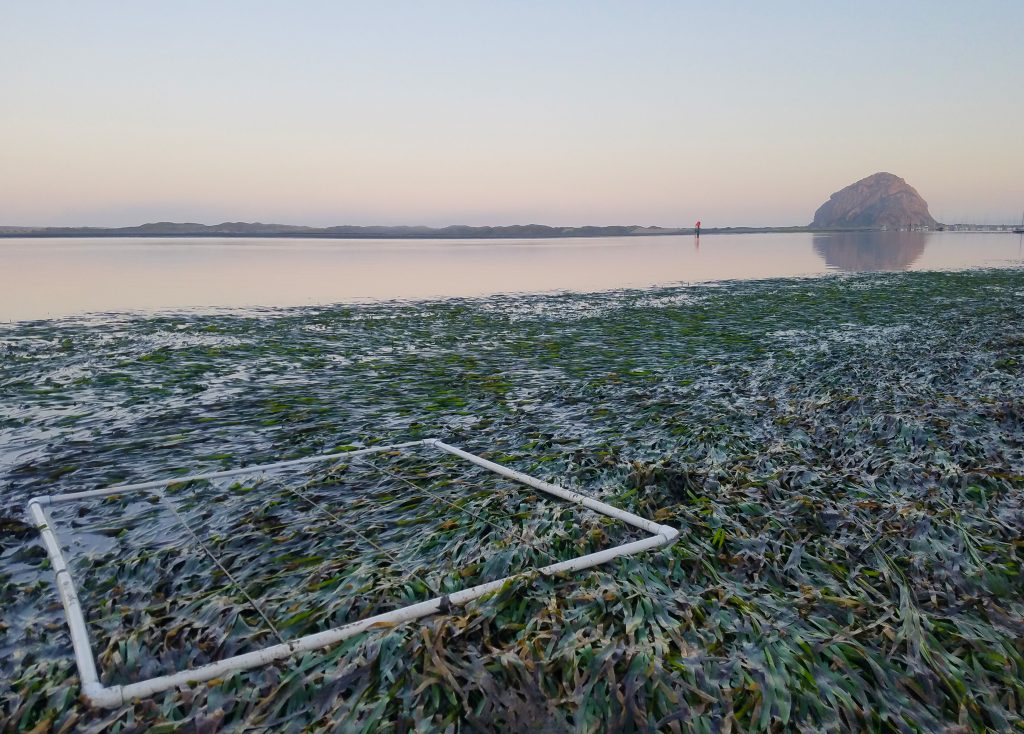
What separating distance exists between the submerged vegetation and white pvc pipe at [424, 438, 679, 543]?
0.10 meters

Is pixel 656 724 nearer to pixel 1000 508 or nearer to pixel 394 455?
pixel 1000 508

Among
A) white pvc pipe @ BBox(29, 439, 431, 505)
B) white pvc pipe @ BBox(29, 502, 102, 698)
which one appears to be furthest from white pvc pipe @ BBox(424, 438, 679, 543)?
white pvc pipe @ BBox(29, 502, 102, 698)

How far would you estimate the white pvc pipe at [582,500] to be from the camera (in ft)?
12.1

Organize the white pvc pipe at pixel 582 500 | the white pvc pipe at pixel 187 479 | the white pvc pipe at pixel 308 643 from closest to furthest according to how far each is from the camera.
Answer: the white pvc pipe at pixel 308 643 → the white pvc pipe at pixel 582 500 → the white pvc pipe at pixel 187 479

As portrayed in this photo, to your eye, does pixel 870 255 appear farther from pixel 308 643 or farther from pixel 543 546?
pixel 308 643

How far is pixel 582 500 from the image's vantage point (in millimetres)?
4156

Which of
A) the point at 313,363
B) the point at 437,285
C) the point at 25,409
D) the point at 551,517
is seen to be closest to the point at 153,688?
the point at 551,517

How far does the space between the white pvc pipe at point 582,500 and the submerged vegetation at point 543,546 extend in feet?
0.31

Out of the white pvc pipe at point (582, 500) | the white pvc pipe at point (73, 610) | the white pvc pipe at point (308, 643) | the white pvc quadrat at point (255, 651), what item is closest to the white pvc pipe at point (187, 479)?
the white pvc quadrat at point (255, 651)

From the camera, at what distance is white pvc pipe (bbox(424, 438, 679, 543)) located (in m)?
3.70

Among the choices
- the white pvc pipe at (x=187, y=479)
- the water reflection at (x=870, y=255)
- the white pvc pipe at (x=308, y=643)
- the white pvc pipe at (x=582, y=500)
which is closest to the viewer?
the white pvc pipe at (x=308, y=643)

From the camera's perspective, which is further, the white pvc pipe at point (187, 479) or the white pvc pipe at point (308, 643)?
the white pvc pipe at point (187, 479)

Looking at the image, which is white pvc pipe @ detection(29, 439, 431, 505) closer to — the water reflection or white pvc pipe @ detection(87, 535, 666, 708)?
white pvc pipe @ detection(87, 535, 666, 708)

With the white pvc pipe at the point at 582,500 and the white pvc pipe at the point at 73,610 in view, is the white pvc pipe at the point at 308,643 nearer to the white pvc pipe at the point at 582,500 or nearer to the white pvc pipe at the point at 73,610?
the white pvc pipe at the point at 73,610
